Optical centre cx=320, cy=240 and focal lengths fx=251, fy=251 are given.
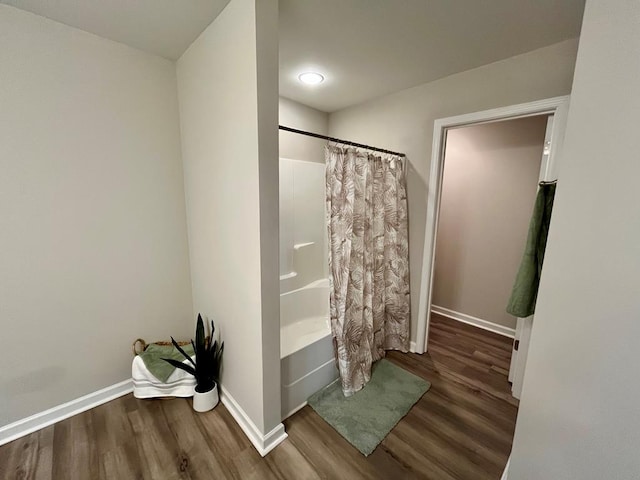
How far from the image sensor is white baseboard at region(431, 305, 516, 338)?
106 inches

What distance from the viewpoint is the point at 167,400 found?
5.74 ft

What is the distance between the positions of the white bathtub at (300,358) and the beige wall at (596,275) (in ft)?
3.96

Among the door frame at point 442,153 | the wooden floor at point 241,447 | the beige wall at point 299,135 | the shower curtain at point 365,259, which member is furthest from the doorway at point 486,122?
the beige wall at point 299,135

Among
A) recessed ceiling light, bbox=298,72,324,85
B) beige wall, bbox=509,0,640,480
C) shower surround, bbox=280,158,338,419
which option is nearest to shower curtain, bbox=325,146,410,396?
shower surround, bbox=280,158,338,419

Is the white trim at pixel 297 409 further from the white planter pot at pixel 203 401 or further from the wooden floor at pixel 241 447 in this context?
the white planter pot at pixel 203 401

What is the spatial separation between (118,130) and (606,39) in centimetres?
229

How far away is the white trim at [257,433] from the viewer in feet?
4.59

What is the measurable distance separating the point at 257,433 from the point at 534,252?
6.59 feet

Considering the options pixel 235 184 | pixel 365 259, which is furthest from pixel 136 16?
pixel 365 259

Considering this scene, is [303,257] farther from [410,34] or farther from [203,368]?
[410,34]

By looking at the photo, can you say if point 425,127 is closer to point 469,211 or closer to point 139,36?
point 469,211

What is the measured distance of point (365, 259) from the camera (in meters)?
1.92

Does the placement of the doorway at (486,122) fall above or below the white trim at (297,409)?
above

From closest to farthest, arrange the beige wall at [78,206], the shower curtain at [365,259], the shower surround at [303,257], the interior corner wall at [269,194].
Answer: the interior corner wall at [269,194], the beige wall at [78,206], the shower curtain at [365,259], the shower surround at [303,257]
